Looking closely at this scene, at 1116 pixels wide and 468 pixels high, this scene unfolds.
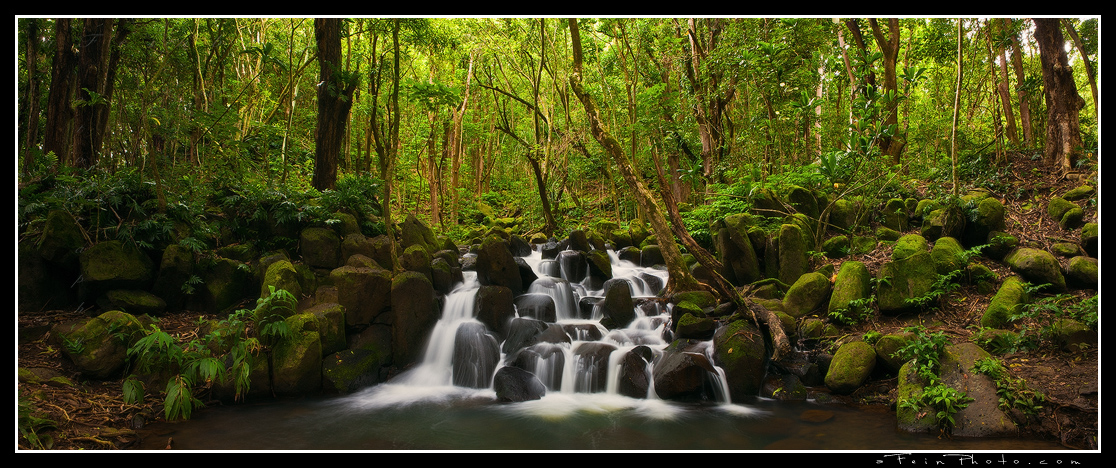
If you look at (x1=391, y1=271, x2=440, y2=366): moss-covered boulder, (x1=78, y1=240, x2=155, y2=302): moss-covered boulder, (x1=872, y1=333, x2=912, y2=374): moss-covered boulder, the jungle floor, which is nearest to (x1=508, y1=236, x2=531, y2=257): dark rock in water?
(x1=391, y1=271, x2=440, y2=366): moss-covered boulder

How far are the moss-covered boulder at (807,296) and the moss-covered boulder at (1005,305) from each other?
1.93 metres

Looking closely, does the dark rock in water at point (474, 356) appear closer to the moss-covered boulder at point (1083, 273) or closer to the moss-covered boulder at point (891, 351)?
the moss-covered boulder at point (891, 351)

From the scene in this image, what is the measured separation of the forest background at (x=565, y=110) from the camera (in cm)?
833

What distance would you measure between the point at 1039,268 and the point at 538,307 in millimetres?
7128

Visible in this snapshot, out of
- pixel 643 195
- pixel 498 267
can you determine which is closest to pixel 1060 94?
pixel 643 195

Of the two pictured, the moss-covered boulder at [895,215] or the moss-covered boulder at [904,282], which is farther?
the moss-covered boulder at [895,215]

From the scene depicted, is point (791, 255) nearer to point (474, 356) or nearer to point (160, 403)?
point (474, 356)

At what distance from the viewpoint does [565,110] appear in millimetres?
12898

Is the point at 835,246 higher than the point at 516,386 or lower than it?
higher

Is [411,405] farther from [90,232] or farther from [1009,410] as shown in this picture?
[1009,410]

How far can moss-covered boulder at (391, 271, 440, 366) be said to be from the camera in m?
7.68

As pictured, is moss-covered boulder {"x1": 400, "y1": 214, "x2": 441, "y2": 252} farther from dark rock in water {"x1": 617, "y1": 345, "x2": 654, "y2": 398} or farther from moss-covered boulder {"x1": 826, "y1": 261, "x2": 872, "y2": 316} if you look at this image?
moss-covered boulder {"x1": 826, "y1": 261, "x2": 872, "y2": 316}

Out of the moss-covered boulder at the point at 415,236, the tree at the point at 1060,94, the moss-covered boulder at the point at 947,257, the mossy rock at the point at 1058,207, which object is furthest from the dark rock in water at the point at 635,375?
the tree at the point at 1060,94
